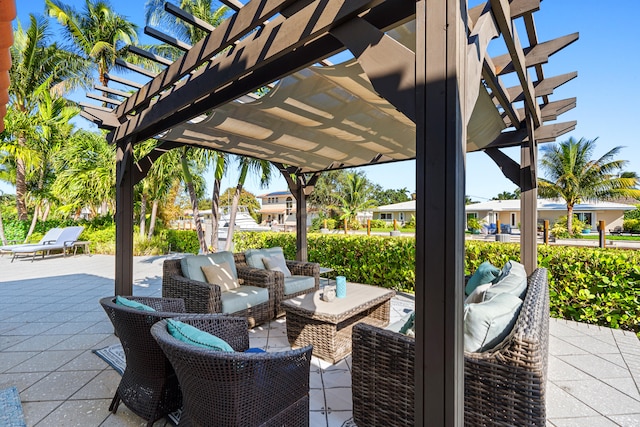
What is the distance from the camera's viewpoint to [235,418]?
1.53 metres

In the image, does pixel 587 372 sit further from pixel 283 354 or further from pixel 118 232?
pixel 118 232

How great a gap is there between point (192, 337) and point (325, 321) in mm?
1517

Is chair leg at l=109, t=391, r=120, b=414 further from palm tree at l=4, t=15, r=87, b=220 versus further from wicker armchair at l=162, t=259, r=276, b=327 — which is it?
palm tree at l=4, t=15, r=87, b=220

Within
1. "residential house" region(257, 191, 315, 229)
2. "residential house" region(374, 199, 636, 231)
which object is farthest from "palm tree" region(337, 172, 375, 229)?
"residential house" region(257, 191, 315, 229)

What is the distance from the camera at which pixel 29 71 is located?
11.3 meters

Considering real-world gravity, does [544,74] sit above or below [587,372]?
above

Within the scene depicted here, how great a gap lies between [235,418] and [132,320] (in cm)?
94

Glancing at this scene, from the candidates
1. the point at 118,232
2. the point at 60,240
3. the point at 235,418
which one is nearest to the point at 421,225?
the point at 235,418

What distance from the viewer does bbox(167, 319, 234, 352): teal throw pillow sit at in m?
1.68

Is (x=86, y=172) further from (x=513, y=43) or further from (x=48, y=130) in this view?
(x=513, y=43)

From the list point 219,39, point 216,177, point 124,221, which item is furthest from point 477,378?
point 216,177

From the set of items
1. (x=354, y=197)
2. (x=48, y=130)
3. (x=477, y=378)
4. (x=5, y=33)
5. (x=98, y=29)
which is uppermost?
(x=98, y=29)

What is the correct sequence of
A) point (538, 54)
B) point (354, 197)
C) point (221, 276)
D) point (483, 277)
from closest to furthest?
point (538, 54)
point (483, 277)
point (221, 276)
point (354, 197)

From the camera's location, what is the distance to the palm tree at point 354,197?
24.8 metres
